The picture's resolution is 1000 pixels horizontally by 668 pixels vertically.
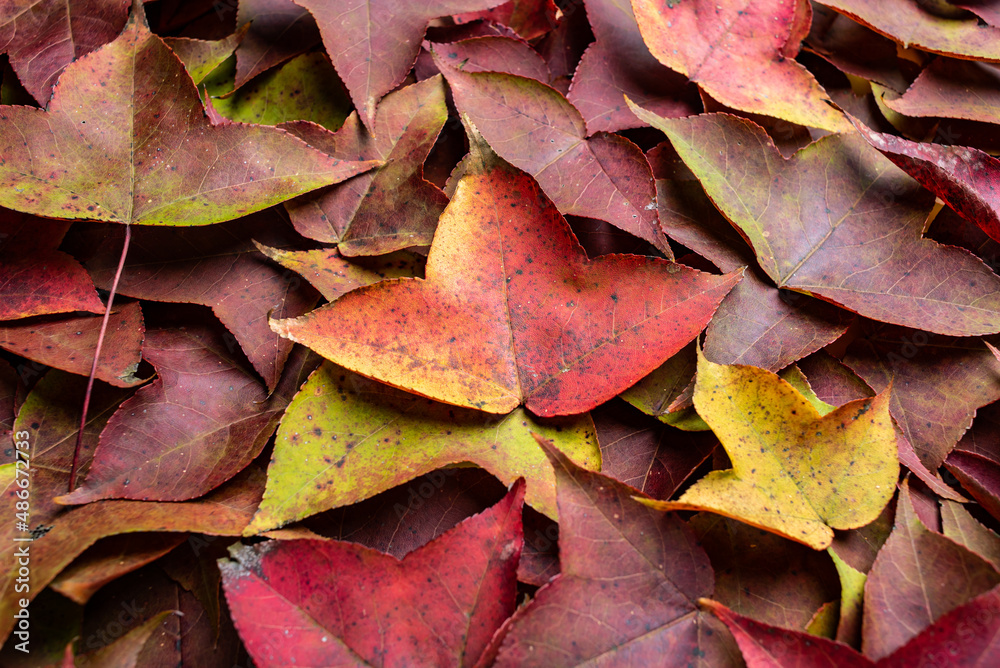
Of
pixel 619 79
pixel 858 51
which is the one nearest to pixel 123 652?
pixel 619 79

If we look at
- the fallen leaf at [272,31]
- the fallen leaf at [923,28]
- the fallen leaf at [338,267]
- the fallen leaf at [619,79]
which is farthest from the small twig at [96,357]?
the fallen leaf at [923,28]

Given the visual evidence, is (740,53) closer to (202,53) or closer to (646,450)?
(646,450)

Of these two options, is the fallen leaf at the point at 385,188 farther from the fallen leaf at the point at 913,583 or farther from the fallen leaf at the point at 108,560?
the fallen leaf at the point at 913,583

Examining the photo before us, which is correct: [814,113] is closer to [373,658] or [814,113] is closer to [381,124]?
[381,124]

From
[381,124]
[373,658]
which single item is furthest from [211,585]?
[381,124]

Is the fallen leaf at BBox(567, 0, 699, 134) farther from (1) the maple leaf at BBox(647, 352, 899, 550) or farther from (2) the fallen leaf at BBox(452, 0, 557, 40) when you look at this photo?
(1) the maple leaf at BBox(647, 352, 899, 550)

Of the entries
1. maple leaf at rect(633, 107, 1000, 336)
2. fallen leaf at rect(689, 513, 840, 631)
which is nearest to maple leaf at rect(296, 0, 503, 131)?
maple leaf at rect(633, 107, 1000, 336)

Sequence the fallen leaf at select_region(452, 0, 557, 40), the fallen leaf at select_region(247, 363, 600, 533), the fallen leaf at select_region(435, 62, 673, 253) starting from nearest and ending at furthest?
the fallen leaf at select_region(247, 363, 600, 533)
the fallen leaf at select_region(435, 62, 673, 253)
the fallen leaf at select_region(452, 0, 557, 40)
